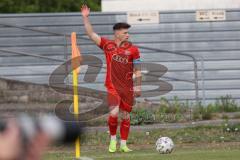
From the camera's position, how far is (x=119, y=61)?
12523 mm

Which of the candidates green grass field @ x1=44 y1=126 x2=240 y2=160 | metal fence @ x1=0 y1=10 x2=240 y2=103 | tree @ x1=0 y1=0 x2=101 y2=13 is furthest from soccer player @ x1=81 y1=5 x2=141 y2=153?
tree @ x1=0 y1=0 x2=101 y2=13

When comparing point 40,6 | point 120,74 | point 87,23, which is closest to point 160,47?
point 120,74

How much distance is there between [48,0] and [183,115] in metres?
19.8

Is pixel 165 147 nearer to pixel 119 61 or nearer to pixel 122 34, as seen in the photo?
pixel 119 61

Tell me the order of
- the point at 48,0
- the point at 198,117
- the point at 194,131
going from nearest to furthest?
1. the point at 194,131
2. the point at 198,117
3. the point at 48,0

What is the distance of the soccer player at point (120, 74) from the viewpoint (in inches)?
488

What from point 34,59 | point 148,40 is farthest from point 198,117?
point 34,59

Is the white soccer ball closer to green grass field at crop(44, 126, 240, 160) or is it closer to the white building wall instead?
green grass field at crop(44, 126, 240, 160)

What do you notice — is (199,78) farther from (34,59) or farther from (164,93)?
(34,59)

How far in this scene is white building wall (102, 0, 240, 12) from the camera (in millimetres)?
19797

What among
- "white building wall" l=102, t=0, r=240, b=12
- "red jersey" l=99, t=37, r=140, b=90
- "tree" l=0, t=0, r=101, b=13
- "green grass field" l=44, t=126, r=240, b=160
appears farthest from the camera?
"tree" l=0, t=0, r=101, b=13

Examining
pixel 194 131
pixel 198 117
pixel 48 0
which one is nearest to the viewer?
pixel 194 131

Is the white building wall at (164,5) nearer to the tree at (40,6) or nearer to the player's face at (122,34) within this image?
the player's face at (122,34)

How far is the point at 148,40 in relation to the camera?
19500mm
